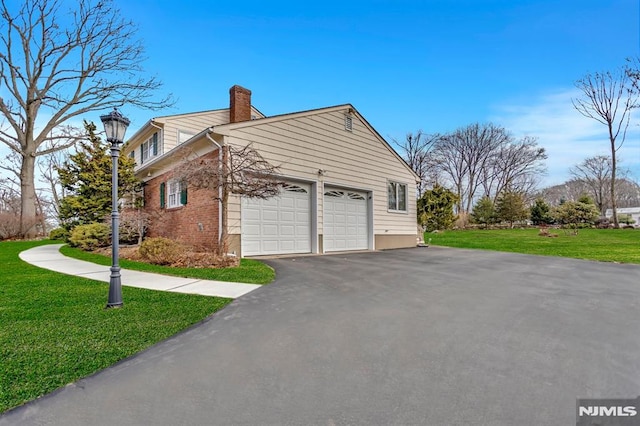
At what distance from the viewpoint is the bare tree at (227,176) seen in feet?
25.1

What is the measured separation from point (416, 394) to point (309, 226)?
9106mm

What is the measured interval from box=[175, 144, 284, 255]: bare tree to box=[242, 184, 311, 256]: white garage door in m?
1.00

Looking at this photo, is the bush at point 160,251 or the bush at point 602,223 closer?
the bush at point 160,251

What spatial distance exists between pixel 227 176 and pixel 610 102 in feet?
93.9

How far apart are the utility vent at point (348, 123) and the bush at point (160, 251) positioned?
7.76 m

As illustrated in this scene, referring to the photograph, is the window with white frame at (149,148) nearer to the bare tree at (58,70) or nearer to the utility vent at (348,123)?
the bare tree at (58,70)

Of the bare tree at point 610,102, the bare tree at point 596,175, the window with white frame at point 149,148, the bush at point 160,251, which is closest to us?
the bush at point 160,251

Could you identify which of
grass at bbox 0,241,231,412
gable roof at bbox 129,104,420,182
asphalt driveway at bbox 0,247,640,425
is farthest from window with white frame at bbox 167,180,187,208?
asphalt driveway at bbox 0,247,640,425

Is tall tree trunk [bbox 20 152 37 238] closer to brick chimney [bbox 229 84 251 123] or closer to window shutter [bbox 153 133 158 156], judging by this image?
window shutter [bbox 153 133 158 156]

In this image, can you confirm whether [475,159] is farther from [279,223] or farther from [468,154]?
[279,223]

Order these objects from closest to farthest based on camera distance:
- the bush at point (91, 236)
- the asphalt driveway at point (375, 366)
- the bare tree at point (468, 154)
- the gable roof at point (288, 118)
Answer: the asphalt driveway at point (375, 366), the gable roof at point (288, 118), the bush at point (91, 236), the bare tree at point (468, 154)

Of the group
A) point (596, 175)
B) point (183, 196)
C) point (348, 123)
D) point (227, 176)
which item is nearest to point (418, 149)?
point (348, 123)

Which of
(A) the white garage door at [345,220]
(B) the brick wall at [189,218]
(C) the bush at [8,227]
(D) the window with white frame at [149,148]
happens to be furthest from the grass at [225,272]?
(C) the bush at [8,227]

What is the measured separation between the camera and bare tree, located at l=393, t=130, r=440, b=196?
33.5 m
